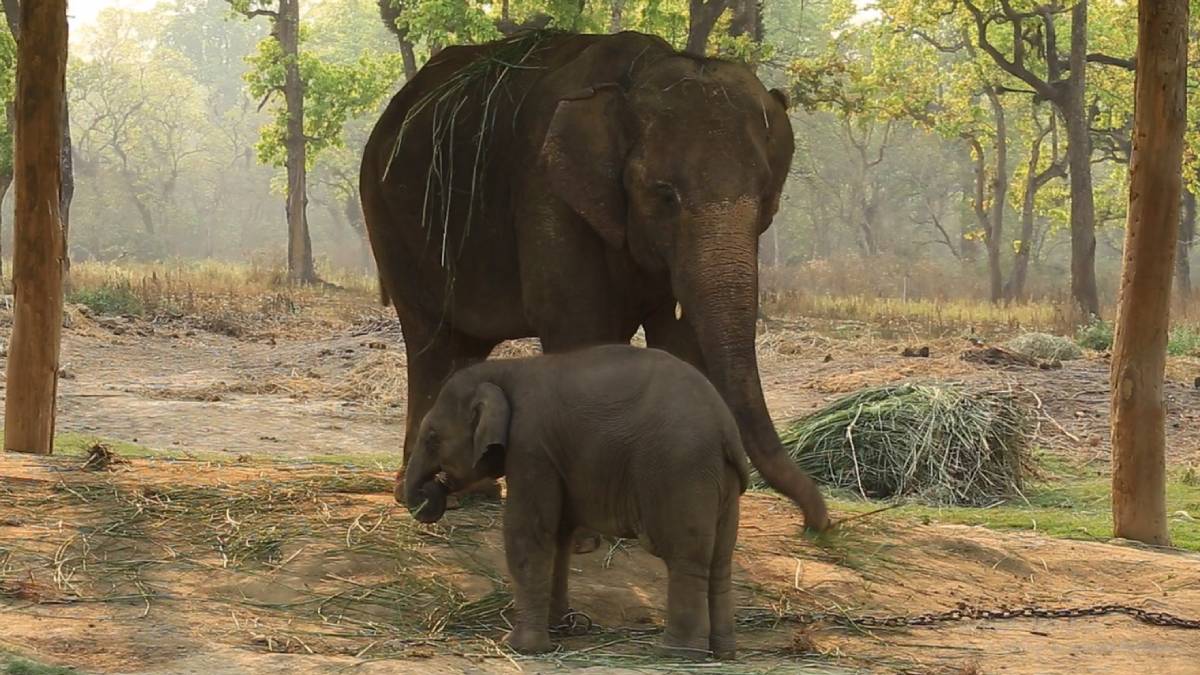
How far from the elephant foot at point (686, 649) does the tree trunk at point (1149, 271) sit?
14.2 feet

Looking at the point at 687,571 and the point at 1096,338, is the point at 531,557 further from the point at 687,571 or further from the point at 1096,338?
the point at 1096,338

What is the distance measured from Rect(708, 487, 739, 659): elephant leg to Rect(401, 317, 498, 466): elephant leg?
3.18m

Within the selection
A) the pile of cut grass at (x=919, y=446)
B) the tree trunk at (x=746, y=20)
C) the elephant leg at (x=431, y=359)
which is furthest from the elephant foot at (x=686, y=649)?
the tree trunk at (x=746, y=20)

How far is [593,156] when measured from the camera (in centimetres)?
696

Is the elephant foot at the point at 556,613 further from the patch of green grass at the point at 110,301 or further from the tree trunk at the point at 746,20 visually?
the tree trunk at the point at 746,20

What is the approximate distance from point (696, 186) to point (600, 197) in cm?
50

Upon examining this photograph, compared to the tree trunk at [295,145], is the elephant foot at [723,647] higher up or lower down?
lower down

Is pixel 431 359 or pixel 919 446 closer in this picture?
pixel 431 359

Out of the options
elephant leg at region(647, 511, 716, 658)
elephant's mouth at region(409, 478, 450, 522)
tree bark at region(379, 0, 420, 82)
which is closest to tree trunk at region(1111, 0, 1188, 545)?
elephant leg at region(647, 511, 716, 658)

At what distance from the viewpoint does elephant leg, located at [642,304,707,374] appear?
749 centimetres

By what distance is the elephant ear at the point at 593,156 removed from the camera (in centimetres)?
697

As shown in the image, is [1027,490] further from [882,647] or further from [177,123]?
[177,123]

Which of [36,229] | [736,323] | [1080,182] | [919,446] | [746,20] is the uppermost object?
[746,20]

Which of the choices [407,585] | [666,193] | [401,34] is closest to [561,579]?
[407,585]
